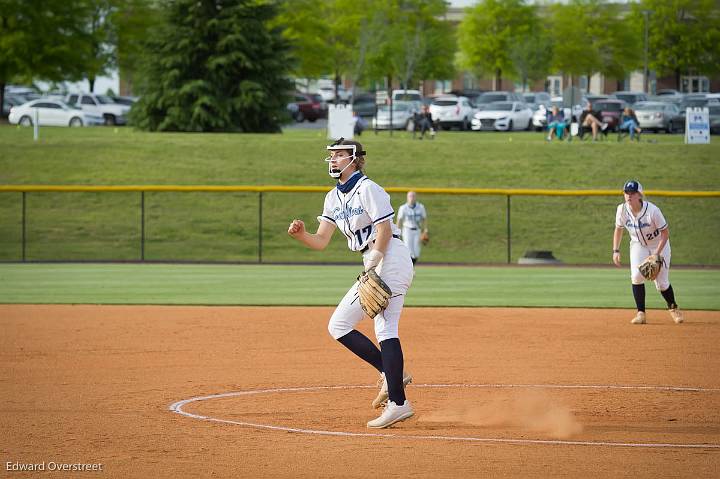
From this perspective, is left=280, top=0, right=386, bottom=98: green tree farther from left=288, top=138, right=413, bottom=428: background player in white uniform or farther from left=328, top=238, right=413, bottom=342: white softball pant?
left=328, top=238, right=413, bottom=342: white softball pant

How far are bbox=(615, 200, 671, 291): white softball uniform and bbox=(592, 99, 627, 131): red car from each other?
111ft

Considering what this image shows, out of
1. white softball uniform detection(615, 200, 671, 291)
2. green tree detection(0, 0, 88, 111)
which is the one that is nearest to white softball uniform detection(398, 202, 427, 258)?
white softball uniform detection(615, 200, 671, 291)

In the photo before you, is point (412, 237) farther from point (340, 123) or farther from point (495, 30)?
point (495, 30)

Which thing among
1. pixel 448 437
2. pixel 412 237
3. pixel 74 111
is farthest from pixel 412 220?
pixel 74 111

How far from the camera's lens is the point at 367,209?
887cm

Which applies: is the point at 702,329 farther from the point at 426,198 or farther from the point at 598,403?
the point at 426,198

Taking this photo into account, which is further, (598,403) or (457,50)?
(457,50)

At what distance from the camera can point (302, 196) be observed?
34375 millimetres

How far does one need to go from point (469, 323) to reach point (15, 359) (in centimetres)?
628

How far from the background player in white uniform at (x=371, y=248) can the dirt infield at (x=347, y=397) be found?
0.40m

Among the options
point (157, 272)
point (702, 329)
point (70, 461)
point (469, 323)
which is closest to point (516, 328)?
point (469, 323)

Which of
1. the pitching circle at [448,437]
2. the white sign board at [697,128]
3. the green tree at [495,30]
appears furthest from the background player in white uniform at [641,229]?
the green tree at [495,30]

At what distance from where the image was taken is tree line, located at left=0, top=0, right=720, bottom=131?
45250 millimetres

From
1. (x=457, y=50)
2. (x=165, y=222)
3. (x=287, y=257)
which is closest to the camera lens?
(x=287, y=257)
